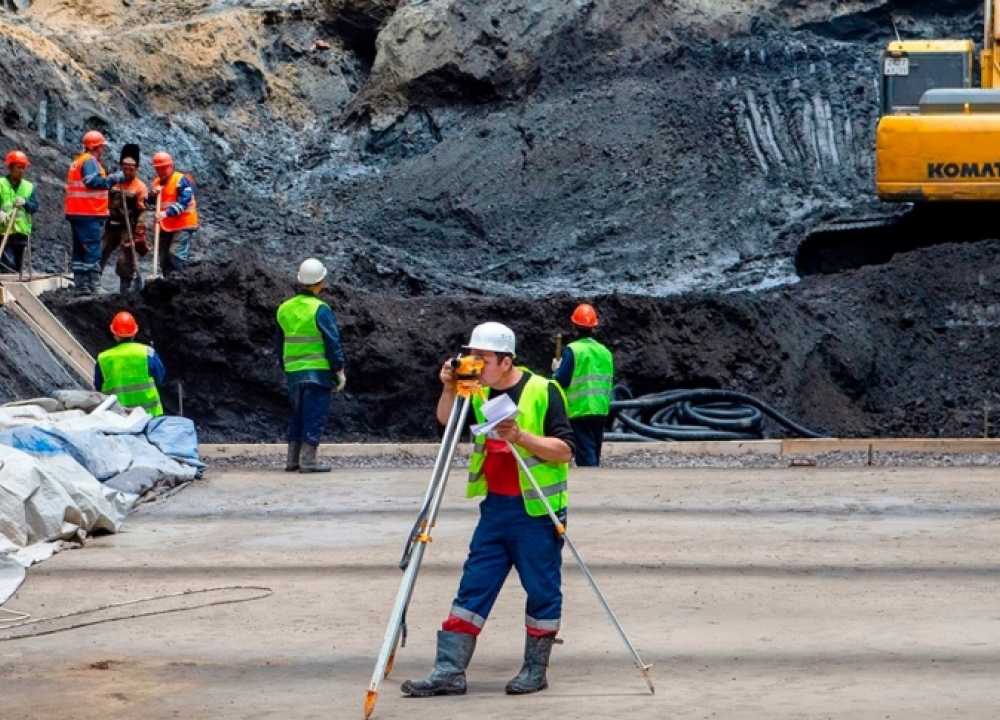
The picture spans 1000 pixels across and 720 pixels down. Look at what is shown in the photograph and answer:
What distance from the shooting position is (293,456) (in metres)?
13.7

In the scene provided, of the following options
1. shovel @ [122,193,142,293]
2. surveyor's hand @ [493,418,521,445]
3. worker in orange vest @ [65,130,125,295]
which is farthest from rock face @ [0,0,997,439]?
surveyor's hand @ [493,418,521,445]

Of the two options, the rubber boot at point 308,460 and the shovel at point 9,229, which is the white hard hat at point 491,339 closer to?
the rubber boot at point 308,460

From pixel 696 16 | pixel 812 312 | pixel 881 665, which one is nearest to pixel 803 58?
pixel 696 16

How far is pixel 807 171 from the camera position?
24.3m

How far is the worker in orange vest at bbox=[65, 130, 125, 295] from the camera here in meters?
18.3

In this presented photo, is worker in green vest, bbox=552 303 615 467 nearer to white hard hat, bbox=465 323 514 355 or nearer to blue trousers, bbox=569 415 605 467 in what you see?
blue trousers, bbox=569 415 605 467

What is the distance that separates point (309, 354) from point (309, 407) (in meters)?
0.44

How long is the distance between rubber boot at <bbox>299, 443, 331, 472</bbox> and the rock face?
4.58 m

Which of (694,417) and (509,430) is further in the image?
(694,417)

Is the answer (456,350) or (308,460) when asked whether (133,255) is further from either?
(308,460)

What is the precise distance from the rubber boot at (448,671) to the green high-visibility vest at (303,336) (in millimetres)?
6636

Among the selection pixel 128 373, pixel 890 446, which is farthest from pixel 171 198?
pixel 890 446

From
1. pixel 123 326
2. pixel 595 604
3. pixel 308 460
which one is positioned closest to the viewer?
pixel 595 604

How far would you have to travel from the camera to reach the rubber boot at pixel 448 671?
6.77 metres
